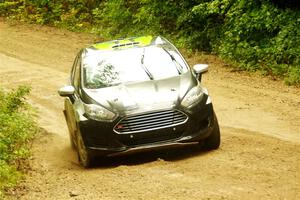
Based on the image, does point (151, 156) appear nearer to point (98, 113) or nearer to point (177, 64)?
point (98, 113)

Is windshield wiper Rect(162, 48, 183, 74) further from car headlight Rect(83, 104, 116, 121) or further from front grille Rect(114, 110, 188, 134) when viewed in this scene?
car headlight Rect(83, 104, 116, 121)

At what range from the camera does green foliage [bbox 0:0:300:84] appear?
56.7 feet

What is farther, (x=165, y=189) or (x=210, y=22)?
Result: (x=210, y=22)

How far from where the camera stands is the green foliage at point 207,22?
17.3 meters

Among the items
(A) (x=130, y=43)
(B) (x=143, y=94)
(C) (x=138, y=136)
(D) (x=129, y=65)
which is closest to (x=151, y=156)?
(C) (x=138, y=136)

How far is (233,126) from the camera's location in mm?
12305

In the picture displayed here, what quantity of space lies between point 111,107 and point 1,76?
11283mm

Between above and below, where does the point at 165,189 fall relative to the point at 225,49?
above

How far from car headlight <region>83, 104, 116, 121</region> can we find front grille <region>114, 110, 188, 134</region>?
177 mm

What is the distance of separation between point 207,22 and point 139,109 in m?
11.9

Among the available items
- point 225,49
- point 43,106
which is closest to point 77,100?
point 43,106

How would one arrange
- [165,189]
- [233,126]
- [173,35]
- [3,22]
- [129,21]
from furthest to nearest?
[3,22] < [129,21] < [173,35] < [233,126] < [165,189]

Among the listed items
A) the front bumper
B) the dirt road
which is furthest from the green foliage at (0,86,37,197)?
the front bumper

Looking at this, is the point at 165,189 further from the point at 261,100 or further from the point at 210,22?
the point at 210,22
